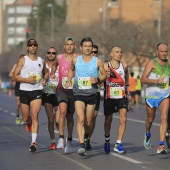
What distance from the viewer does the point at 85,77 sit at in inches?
576

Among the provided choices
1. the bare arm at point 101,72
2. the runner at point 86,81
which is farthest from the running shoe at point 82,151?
the bare arm at point 101,72

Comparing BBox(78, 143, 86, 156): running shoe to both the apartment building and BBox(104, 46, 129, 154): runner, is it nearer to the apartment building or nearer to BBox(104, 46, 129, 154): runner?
BBox(104, 46, 129, 154): runner

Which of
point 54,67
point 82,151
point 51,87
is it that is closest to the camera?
point 82,151

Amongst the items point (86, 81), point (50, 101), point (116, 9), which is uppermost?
point (116, 9)

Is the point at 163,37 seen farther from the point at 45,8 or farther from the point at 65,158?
the point at 45,8

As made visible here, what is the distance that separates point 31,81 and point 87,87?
4.20ft

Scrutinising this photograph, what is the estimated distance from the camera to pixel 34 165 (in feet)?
43.7

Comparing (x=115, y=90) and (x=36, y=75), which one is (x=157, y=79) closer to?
(x=115, y=90)

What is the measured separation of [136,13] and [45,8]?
150ft

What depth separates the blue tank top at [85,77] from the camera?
1464cm

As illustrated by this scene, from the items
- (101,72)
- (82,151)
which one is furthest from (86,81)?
(82,151)

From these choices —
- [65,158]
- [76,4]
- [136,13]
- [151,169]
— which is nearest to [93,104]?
[65,158]

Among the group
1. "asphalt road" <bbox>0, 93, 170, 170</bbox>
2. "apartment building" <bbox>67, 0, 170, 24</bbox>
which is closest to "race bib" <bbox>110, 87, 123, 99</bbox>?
"asphalt road" <bbox>0, 93, 170, 170</bbox>

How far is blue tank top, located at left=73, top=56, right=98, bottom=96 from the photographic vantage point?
14.6m
